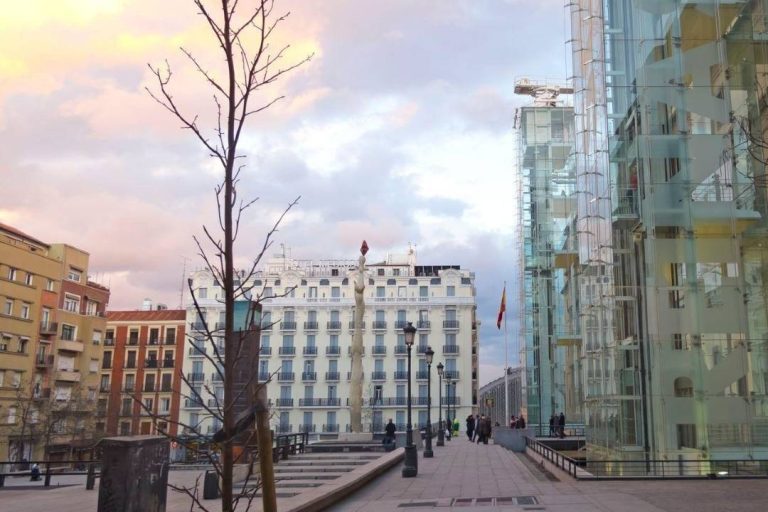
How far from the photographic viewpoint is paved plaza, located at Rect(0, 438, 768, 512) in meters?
12.2

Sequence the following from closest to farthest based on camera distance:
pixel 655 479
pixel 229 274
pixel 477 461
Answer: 1. pixel 229 274
2. pixel 655 479
3. pixel 477 461

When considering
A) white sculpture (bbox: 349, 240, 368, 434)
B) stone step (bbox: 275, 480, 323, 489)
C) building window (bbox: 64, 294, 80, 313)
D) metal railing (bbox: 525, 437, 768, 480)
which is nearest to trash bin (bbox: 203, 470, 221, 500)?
stone step (bbox: 275, 480, 323, 489)

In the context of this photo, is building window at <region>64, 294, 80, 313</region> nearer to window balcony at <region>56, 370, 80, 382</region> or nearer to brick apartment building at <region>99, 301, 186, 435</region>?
window balcony at <region>56, 370, 80, 382</region>

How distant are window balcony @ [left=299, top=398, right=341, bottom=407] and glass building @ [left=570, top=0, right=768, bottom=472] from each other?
204 ft

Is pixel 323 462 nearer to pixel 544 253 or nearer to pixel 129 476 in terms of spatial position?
pixel 129 476

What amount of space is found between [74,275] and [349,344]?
31.8 meters

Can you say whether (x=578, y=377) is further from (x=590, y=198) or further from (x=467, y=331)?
(x=467, y=331)

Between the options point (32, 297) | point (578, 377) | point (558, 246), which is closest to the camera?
point (578, 377)

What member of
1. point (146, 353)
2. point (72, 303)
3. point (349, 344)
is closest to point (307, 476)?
point (72, 303)

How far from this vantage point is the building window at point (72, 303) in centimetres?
6169

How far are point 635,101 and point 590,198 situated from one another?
4.07 meters

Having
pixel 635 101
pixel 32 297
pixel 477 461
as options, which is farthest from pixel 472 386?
pixel 635 101

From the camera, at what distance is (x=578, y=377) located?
33812 mm

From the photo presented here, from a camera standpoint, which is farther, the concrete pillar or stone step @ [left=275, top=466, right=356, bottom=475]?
stone step @ [left=275, top=466, right=356, bottom=475]
